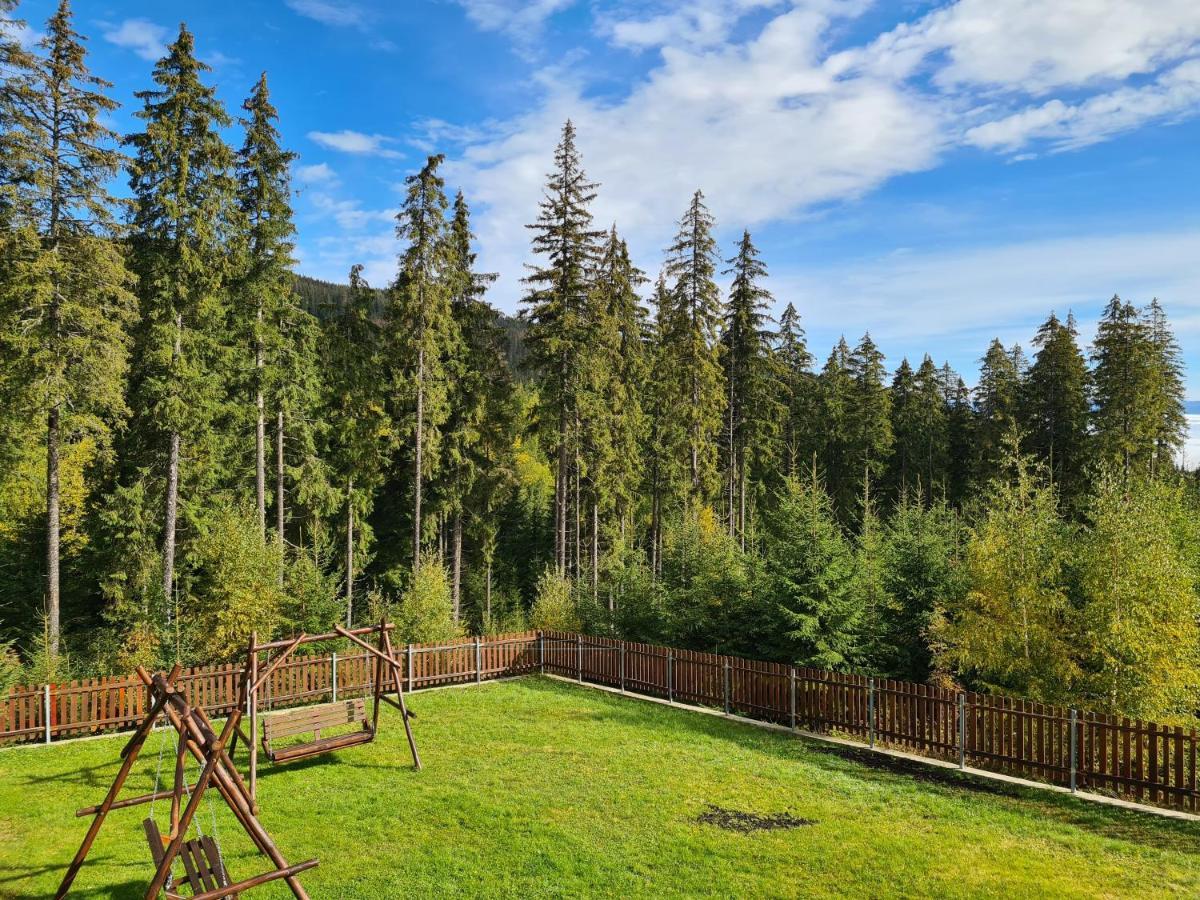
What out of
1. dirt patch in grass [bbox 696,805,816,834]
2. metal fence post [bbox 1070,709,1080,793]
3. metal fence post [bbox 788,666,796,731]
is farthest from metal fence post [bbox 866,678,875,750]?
dirt patch in grass [bbox 696,805,816,834]

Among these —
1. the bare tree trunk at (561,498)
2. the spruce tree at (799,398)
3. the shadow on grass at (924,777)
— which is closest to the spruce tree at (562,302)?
the bare tree trunk at (561,498)

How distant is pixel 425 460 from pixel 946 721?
22675mm

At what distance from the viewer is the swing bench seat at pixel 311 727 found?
11398 mm

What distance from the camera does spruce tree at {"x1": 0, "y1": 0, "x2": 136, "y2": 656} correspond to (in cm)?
1844

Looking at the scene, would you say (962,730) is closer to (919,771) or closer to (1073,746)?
(919,771)

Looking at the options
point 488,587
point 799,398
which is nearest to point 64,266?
point 488,587

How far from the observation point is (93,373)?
1920 cm

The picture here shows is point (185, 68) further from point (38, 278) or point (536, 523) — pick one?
point (536, 523)

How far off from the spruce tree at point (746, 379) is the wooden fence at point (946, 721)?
687 inches

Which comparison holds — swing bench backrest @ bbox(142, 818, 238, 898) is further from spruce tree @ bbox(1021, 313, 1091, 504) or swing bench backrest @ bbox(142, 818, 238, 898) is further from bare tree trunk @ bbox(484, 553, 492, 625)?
spruce tree @ bbox(1021, 313, 1091, 504)

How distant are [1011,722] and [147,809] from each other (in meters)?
13.7

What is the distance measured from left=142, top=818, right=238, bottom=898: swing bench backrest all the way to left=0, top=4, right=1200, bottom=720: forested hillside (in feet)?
37.7

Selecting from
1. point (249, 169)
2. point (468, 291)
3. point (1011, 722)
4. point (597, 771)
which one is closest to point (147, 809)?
point (597, 771)

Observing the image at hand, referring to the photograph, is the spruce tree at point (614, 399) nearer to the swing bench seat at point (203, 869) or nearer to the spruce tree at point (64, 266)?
the spruce tree at point (64, 266)
